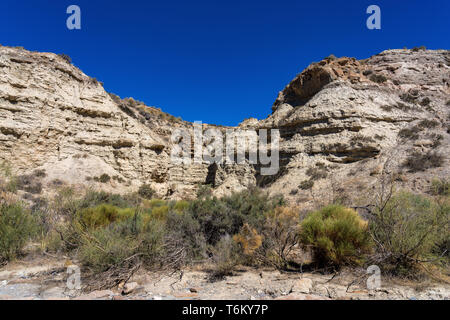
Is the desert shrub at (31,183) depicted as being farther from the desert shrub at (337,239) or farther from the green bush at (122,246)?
the desert shrub at (337,239)

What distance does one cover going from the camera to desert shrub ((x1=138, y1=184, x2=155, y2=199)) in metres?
17.4

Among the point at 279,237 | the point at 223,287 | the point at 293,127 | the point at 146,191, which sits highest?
the point at 293,127

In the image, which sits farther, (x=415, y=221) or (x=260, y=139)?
(x=260, y=139)

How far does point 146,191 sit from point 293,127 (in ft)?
39.4

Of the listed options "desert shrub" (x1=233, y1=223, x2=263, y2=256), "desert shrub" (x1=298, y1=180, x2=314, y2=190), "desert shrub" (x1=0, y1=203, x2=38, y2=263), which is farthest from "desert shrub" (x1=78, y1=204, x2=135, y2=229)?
"desert shrub" (x1=298, y1=180, x2=314, y2=190)

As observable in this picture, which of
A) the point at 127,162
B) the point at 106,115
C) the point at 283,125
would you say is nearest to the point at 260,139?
the point at 283,125

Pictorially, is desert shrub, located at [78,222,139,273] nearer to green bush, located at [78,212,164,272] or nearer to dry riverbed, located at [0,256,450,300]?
green bush, located at [78,212,164,272]

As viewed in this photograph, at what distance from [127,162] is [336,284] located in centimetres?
1800

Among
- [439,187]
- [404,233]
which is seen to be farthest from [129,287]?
[439,187]

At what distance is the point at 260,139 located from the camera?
18.5 m

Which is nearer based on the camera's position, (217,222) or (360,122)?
(217,222)

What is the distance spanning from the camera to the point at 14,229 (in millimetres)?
4371

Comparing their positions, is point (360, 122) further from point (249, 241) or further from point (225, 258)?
point (225, 258)

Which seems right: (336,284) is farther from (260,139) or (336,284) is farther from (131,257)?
(260,139)
